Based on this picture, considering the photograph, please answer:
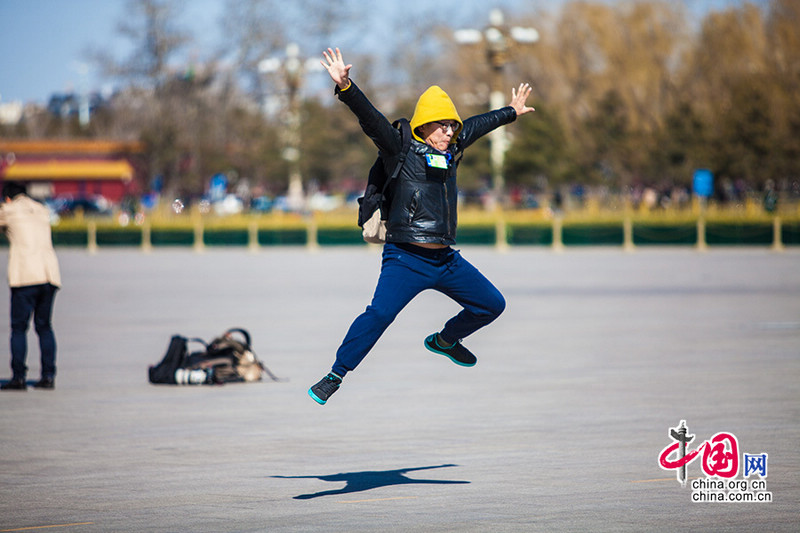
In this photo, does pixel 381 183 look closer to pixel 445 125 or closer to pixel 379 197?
pixel 379 197

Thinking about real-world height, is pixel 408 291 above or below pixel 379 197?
below

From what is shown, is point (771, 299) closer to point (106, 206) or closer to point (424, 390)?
point (424, 390)

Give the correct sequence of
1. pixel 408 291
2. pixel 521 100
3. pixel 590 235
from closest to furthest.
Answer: pixel 408 291, pixel 521 100, pixel 590 235

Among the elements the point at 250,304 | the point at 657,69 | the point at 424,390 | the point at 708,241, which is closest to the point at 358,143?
the point at 657,69

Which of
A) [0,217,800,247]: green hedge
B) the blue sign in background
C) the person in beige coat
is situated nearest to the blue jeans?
the person in beige coat

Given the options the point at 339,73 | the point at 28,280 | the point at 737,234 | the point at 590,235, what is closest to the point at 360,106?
the point at 339,73

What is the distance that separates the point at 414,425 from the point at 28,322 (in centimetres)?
400

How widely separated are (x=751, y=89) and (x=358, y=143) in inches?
1180

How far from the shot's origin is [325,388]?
21.1 ft

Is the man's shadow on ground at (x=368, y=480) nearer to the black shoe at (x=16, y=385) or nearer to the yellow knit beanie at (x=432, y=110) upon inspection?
the yellow knit beanie at (x=432, y=110)

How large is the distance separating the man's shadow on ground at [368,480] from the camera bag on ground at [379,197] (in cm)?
137

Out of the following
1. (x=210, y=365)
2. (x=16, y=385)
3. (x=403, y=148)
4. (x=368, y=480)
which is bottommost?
(x=368, y=480)

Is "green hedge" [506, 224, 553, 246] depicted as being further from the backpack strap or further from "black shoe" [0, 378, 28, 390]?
the backpack strap

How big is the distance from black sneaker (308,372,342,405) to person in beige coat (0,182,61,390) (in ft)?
16.5
